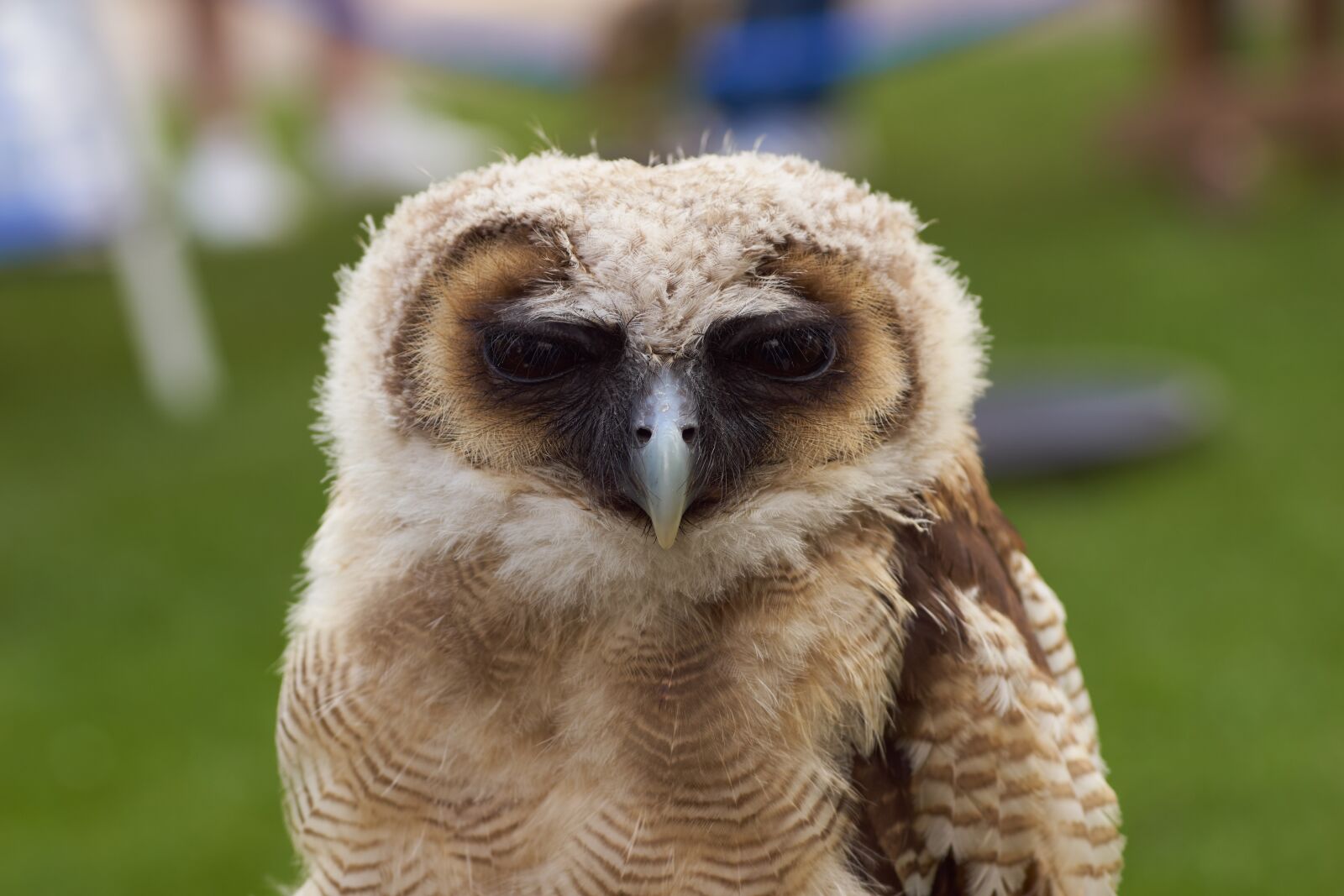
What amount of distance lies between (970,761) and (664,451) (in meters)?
0.57

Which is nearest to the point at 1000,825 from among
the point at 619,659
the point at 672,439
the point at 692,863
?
the point at 692,863

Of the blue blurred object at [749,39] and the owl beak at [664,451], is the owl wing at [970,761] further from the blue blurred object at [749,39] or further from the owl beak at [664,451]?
the blue blurred object at [749,39]

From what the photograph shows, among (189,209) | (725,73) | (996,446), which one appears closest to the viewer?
(996,446)

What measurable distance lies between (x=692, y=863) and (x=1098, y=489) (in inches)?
202

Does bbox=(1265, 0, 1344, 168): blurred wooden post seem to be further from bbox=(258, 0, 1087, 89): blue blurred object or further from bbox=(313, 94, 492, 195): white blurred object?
bbox=(313, 94, 492, 195): white blurred object

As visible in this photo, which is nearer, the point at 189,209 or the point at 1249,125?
the point at 1249,125

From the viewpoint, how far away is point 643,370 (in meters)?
1.72

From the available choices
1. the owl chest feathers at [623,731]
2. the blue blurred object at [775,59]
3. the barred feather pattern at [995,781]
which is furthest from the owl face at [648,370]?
the blue blurred object at [775,59]

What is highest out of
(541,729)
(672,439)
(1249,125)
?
(1249,125)

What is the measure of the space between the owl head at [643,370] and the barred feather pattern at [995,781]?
22 cm

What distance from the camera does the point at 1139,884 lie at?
4188mm

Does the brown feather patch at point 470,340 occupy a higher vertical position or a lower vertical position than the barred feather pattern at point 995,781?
higher

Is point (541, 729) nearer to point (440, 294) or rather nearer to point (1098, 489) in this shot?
point (440, 294)

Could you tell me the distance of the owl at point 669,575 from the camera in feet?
5.65
